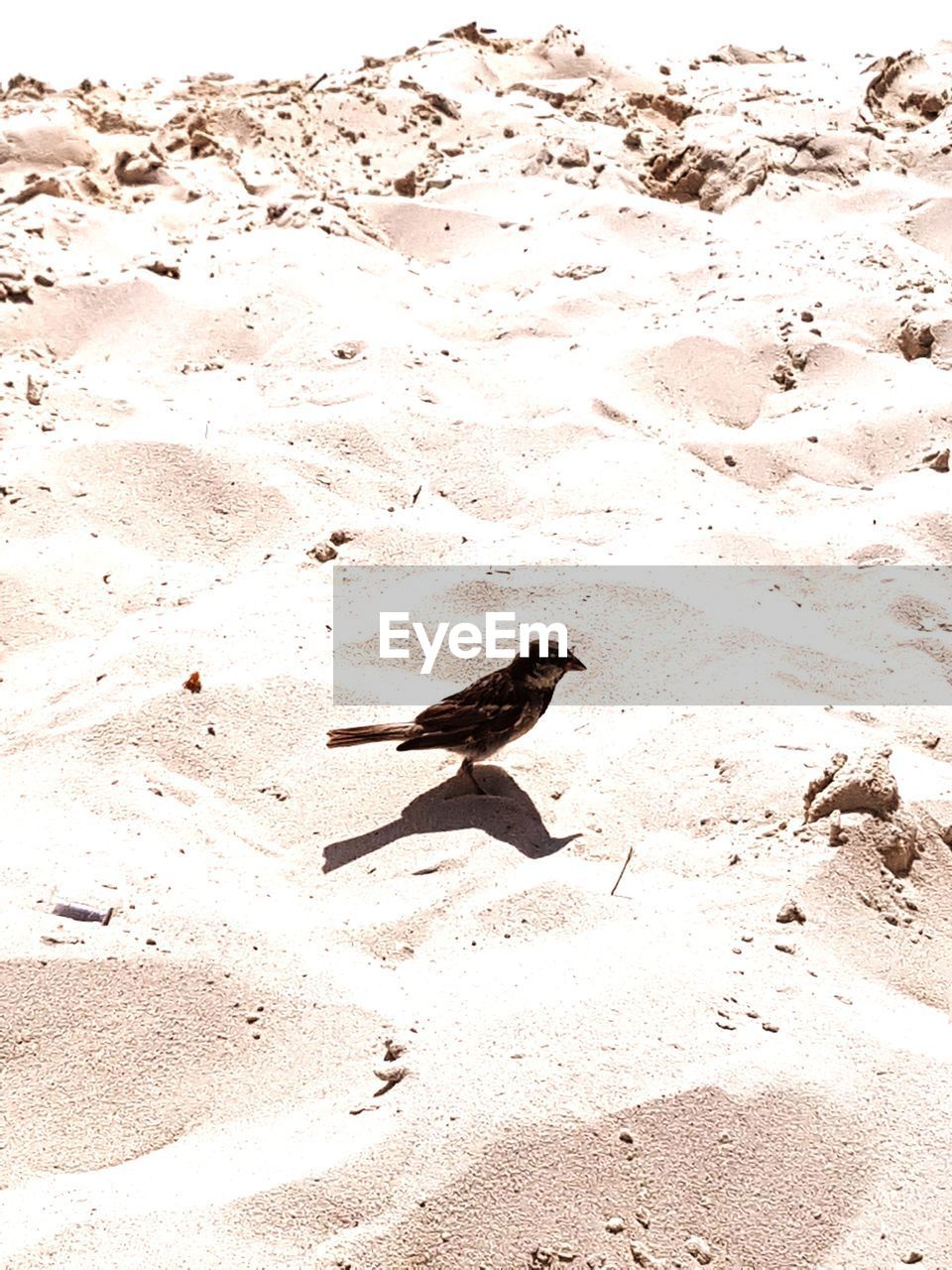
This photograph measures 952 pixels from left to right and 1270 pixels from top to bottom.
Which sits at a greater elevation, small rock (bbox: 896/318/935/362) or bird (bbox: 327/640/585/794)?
small rock (bbox: 896/318/935/362)

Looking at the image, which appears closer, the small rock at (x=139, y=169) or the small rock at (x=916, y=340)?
the small rock at (x=916, y=340)

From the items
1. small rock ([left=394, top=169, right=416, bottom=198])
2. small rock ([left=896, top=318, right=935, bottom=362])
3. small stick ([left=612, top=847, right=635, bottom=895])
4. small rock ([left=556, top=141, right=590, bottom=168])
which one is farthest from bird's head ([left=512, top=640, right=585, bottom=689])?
small rock ([left=556, top=141, right=590, bottom=168])

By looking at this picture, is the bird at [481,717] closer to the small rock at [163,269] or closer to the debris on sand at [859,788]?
the debris on sand at [859,788]

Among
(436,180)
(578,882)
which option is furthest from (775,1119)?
(436,180)

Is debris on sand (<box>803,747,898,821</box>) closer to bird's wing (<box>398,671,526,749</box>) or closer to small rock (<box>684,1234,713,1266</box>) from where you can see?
bird's wing (<box>398,671,526,749</box>)

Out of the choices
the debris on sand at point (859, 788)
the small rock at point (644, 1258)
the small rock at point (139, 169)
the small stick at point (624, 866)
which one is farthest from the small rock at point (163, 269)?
the small rock at point (644, 1258)

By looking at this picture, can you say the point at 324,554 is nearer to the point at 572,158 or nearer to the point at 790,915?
the point at 790,915
